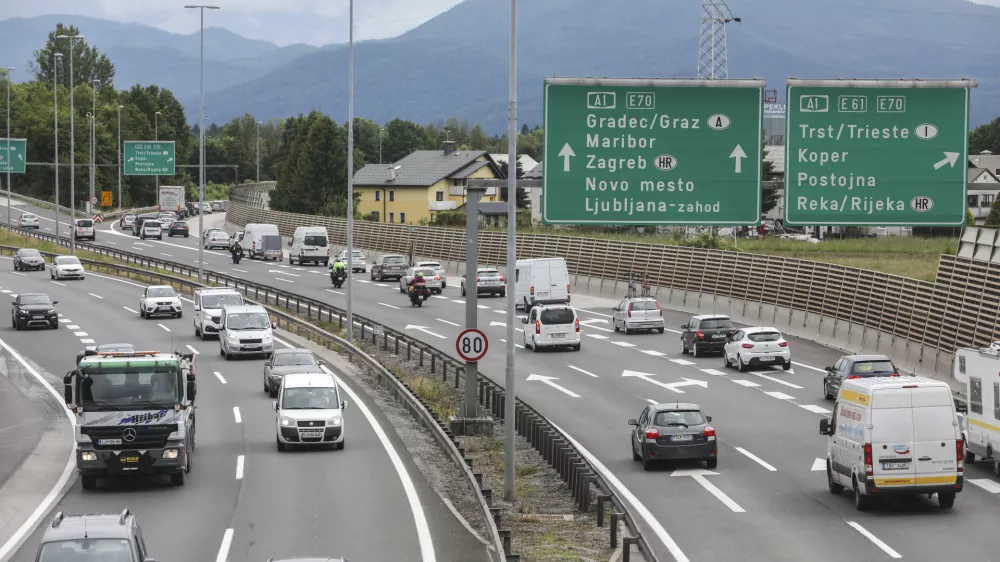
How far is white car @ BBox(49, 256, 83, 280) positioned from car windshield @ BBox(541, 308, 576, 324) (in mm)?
36497

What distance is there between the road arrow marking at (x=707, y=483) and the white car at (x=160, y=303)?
3525 cm

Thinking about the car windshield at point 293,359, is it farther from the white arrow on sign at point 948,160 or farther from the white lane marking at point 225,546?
the white arrow on sign at point 948,160

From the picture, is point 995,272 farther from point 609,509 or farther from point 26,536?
point 26,536

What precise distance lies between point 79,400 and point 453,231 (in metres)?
61.8

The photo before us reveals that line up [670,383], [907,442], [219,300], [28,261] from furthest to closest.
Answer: [28,261] < [219,300] < [670,383] < [907,442]

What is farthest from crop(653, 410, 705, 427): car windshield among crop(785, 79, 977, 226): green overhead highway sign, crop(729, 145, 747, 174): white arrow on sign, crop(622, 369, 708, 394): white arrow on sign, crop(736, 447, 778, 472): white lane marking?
crop(622, 369, 708, 394): white arrow on sign

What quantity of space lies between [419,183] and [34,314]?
84.3 metres

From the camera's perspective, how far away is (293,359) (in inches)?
1476

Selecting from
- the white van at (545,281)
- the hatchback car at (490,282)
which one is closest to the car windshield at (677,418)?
the white van at (545,281)

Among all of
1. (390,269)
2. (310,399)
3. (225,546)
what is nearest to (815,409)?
(310,399)

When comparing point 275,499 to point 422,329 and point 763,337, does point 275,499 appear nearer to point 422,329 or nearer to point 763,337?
point 763,337

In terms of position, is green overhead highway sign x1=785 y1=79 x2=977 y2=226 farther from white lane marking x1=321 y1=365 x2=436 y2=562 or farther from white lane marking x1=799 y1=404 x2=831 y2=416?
white lane marking x1=799 y1=404 x2=831 y2=416

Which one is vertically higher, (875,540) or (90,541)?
(90,541)

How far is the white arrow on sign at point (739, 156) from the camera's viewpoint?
2383cm
